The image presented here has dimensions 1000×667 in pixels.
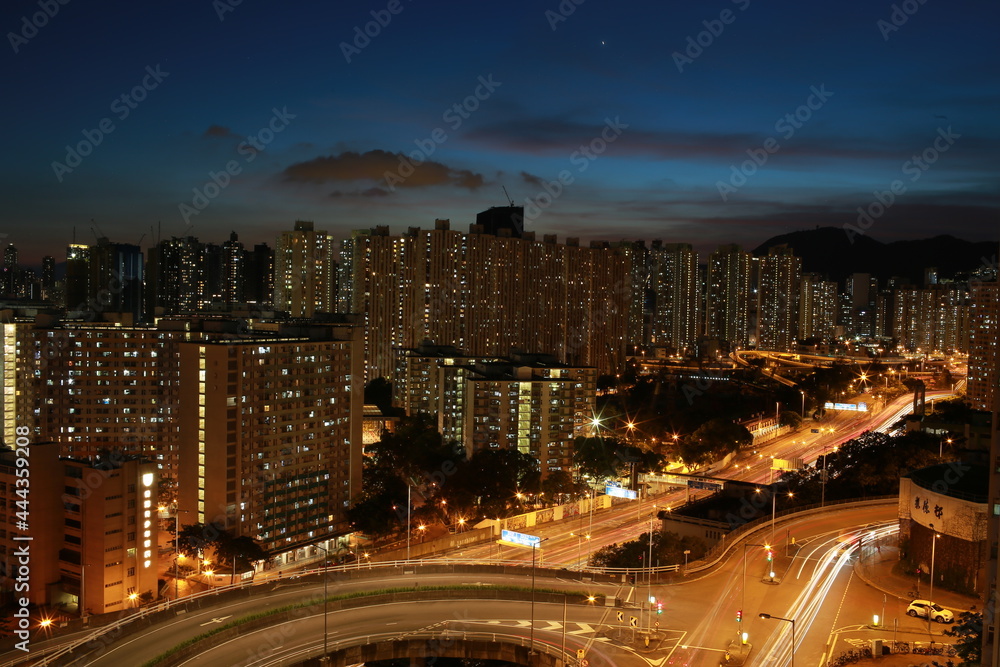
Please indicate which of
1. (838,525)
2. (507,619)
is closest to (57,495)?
(507,619)

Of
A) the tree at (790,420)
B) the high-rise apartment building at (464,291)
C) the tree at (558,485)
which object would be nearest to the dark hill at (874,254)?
the high-rise apartment building at (464,291)

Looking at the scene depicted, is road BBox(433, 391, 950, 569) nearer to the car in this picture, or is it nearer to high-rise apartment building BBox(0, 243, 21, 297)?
the car

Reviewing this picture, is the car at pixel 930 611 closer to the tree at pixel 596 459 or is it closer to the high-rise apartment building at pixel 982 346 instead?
the tree at pixel 596 459

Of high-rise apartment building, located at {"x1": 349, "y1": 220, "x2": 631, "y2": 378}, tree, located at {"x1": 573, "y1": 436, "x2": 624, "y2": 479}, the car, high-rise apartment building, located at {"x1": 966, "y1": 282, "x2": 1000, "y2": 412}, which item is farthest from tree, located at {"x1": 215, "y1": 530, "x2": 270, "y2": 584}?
high-rise apartment building, located at {"x1": 966, "y1": 282, "x2": 1000, "y2": 412}

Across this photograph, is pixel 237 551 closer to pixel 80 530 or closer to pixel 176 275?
pixel 80 530

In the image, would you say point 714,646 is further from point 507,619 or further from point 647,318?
point 647,318
